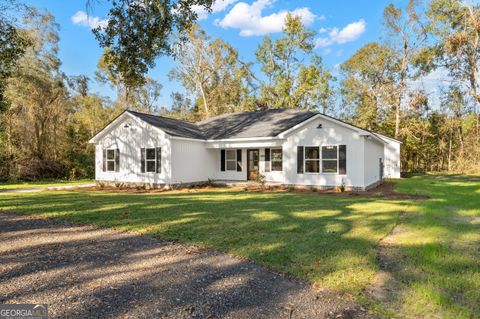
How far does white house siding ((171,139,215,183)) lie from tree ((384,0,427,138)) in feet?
61.1

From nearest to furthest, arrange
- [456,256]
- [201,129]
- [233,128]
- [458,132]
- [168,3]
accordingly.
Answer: [456,256], [168,3], [233,128], [201,129], [458,132]

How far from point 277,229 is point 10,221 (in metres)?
6.25

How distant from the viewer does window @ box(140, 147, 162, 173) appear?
55.5 feet

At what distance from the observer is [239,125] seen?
2002cm

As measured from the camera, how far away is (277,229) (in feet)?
22.1

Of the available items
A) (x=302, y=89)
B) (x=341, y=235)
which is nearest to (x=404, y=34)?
(x=302, y=89)

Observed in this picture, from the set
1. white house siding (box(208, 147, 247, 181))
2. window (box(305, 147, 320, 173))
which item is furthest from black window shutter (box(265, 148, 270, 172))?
window (box(305, 147, 320, 173))

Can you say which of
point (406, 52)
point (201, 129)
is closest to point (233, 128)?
point (201, 129)

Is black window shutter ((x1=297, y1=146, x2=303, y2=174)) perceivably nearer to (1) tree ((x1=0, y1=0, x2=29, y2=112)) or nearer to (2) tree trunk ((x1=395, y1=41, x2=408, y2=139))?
(1) tree ((x1=0, y1=0, x2=29, y2=112))

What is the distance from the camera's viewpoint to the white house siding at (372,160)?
15067 millimetres

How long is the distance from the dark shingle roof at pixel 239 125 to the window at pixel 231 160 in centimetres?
110

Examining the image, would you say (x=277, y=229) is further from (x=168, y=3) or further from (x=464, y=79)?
(x=464, y=79)

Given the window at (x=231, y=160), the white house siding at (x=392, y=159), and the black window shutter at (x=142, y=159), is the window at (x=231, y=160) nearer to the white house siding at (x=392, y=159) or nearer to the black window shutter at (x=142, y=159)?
the black window shutter at (x=142, y=159)

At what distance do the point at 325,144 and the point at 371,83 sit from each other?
20.0 m
